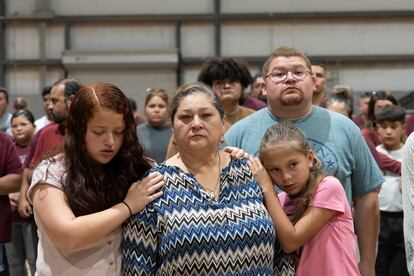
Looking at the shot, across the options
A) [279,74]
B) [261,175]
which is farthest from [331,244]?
[279,74]

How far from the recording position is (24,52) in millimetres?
11203

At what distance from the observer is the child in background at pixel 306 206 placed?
221 centimetres

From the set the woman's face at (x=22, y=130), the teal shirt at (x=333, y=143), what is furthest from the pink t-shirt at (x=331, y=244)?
the woman's face at (x=22, y=130)

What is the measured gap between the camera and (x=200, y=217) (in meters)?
2.06

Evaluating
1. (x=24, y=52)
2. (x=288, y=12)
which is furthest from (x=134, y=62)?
(x=288, y=12)

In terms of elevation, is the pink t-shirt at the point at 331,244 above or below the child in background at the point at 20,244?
above

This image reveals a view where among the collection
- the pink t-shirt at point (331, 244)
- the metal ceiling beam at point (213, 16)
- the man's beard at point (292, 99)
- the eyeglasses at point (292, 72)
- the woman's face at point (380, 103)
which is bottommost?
the pink t-shirt at point (331, 244)

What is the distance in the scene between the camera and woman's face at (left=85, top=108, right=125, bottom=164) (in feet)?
6.64

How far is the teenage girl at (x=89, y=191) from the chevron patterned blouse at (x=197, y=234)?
54 mm

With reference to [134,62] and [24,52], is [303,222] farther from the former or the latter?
[24,52]

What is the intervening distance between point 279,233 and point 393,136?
270 cm

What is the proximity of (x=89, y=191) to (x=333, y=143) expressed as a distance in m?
1.07

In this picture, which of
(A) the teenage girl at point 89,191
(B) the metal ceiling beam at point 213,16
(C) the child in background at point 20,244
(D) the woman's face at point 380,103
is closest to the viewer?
(A) the teenage girl at point 89,191

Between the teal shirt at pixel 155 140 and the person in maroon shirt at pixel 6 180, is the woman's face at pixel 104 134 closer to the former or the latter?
the person in maroon shirt at pixel 6 180
